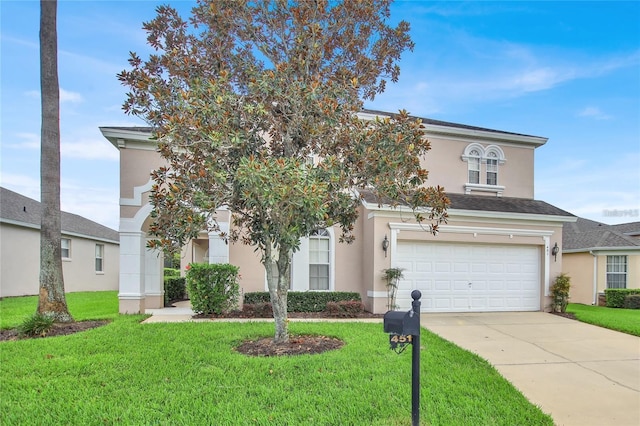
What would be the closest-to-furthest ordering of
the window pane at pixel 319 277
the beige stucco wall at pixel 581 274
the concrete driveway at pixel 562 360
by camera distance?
the concrete driveway at pixel 562 360 < the window pane at pixel 319 277 < the beige stucco wall at pixel 581 274

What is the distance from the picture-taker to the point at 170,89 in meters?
6.00

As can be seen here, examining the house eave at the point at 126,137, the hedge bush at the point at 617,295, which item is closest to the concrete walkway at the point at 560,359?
the house eave at the point at 126,137

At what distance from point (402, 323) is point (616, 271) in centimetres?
1833

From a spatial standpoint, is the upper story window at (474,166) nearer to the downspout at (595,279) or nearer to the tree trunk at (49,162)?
the downspout at (595,279)

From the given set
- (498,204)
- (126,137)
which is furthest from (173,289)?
(498,204)

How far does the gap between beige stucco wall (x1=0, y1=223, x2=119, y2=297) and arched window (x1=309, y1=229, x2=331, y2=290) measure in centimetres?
1334

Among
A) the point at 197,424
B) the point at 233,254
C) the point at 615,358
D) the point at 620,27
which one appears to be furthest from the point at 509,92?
the point at 197,424

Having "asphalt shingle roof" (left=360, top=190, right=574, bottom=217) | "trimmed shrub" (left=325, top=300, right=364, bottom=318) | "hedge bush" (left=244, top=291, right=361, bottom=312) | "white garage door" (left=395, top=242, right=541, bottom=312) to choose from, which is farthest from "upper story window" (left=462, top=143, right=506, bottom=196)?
"trimmed shrub" (left=325, top=300, right=364, bottom=318)

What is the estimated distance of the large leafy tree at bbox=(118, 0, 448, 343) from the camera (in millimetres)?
5152

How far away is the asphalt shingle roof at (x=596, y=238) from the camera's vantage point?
53.5ft

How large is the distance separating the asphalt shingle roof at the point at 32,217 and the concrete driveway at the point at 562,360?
49.1ft

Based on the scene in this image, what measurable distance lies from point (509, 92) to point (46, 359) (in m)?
15.2

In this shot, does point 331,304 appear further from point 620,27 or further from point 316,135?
point 620,27

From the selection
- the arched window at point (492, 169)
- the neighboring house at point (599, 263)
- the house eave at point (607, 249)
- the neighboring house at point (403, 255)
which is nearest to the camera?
the neighboring house at point (403, 255)
